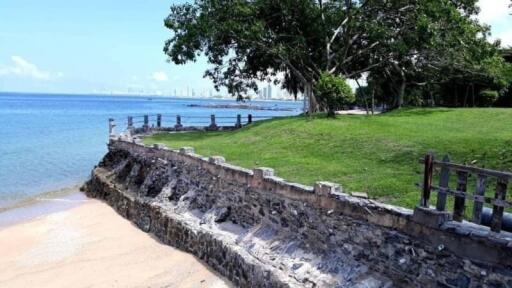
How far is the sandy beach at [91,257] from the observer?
11375mm

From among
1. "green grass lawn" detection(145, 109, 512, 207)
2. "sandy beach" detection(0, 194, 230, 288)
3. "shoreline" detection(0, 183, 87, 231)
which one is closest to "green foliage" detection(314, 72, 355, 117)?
"green grass lawn" detection(145, 109, 512, 207)

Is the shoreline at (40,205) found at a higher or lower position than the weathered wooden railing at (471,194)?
lower

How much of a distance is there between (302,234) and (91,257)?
610 cm

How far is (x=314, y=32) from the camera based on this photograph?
26.8 metres

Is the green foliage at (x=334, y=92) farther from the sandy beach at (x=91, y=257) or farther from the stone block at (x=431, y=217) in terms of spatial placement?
the stone block at (x=431, y=217)

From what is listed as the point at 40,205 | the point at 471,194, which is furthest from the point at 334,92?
the point at 471,194

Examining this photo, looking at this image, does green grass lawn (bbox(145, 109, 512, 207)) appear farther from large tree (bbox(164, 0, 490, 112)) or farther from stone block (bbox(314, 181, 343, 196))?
large tree (bbox(164, 0, 490, 112))

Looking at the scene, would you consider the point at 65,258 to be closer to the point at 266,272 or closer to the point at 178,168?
the point at 178,168

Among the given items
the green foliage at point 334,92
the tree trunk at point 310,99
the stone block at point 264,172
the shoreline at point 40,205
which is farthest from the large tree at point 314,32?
the stone block at point 264,172

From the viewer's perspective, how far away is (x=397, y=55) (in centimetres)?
2708

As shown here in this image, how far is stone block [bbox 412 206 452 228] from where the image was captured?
7055mm

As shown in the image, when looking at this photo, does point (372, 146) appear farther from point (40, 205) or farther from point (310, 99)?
point (40, 205)

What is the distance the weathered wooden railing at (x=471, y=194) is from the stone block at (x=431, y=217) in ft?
0.27

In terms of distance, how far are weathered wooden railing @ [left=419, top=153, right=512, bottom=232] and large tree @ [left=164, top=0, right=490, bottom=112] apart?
17.7 meters
